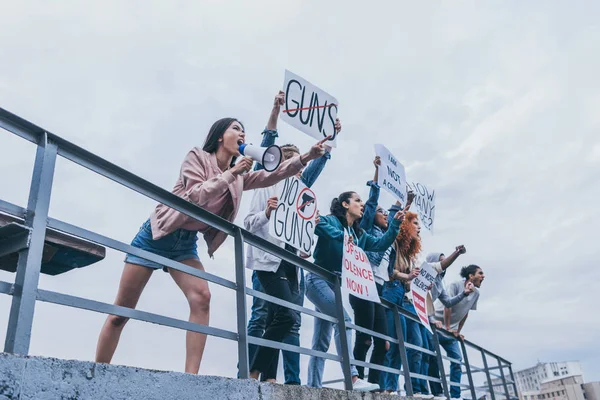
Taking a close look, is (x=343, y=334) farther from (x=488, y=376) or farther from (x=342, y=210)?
(x=488, y=376)

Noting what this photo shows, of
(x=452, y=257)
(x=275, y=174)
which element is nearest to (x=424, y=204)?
(x=452, y=257)

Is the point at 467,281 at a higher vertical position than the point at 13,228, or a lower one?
higher

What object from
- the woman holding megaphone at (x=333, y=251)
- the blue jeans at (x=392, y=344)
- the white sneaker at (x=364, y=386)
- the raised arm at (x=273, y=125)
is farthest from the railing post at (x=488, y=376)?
the raised arm at (x=273, y=125)

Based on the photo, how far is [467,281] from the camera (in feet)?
26.7

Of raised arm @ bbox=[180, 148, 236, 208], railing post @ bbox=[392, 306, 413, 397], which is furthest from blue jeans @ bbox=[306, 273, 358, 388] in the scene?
raised arm @ bbox=[180, 148, 236, 208]

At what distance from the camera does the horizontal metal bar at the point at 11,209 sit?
2.08 meters

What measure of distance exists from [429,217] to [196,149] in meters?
4.49

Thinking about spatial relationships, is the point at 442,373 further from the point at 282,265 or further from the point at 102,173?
the point at 102,173

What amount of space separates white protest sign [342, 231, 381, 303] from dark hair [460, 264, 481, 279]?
3402mm

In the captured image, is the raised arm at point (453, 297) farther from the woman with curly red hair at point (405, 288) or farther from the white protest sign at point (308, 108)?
the white protest sign at point (308, 108)

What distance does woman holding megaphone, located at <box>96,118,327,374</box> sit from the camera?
10.8 ft


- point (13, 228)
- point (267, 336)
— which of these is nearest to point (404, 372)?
point (267, 336)

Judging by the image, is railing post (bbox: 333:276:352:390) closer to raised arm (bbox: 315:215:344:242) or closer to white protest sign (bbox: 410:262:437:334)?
raised arm (bbox: 315:215:344:242)

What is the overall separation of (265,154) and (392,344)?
10.1ft
